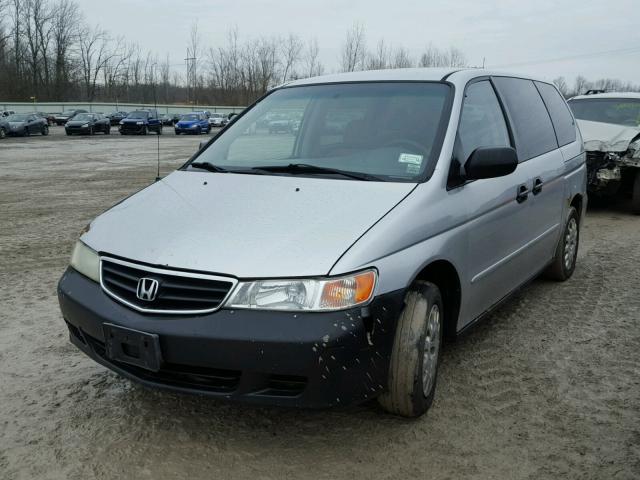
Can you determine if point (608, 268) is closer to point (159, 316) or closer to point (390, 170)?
point (390, 170)

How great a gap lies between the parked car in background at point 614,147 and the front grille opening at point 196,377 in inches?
301

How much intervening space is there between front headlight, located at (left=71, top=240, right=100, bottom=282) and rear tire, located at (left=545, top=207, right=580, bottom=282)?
3.72 metres

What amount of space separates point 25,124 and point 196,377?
121 ft

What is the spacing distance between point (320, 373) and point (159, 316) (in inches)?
28.1

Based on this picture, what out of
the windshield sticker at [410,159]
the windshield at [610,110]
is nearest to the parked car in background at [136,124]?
the windshield at [610,110]

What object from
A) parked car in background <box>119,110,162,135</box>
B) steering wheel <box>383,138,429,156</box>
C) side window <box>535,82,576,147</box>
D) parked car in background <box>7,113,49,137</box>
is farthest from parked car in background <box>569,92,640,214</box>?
parked car in background <box>7,113,49,137</box>

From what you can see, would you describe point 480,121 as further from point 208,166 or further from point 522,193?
point 208,166

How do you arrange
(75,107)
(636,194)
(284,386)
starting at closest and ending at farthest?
(284,386) < (636,194) < (75,107)

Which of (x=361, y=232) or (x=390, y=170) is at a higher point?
(x=390, y=170)

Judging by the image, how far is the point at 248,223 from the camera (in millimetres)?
2828

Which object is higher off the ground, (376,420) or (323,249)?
(323,249)

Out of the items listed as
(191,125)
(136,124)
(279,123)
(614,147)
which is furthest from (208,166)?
(191,125)

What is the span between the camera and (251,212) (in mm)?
2939

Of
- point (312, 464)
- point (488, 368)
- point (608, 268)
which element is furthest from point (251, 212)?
point (608, 268)
